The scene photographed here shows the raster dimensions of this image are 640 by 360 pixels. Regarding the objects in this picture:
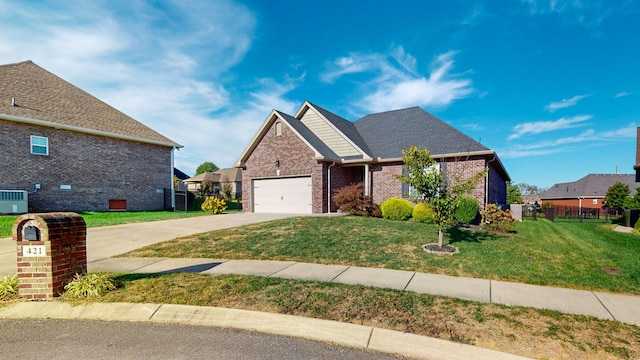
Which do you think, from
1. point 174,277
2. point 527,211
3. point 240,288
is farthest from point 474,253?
point 527,211

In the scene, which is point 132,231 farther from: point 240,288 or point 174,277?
point 240,288

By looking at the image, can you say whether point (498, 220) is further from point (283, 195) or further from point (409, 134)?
point (283, 195)

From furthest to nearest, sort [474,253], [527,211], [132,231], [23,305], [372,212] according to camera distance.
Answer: [527,211] → [372,212] → [132,231] → [474,253] → [23,305]

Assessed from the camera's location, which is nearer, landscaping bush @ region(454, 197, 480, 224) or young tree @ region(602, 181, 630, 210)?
landscaping bush @ region(454, 197, 480, 224)

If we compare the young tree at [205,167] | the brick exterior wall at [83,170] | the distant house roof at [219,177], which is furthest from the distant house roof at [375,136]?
the young tree at [205,167]

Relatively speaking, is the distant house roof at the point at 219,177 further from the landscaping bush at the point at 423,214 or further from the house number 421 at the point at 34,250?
the house number 421 at the point at 34,250

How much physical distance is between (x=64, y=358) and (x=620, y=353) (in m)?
5.79

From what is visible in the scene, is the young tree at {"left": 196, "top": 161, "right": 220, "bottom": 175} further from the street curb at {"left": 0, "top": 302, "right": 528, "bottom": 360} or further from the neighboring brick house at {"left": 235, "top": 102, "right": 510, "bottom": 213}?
the street curb at {"left": 0, "top": 302, "right": 528, "bottom": 360}

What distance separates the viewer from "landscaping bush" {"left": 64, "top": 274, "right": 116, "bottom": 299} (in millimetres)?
4641

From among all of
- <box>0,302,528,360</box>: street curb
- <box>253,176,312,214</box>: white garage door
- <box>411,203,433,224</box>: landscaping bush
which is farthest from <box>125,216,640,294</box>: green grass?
<box>253,176,312,214</box>: white garage door

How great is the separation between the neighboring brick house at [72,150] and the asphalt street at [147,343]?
50.6 feet

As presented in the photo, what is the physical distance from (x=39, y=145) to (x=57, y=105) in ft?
10.1

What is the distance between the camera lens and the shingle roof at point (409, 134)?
50.4 feet

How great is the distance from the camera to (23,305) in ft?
14.5
